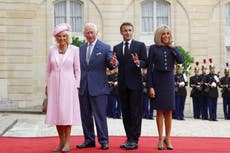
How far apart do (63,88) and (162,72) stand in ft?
5.70

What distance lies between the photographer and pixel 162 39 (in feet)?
32.4

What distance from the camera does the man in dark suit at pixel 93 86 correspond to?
383 inches

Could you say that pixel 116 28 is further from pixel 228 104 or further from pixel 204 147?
pixel 204 147

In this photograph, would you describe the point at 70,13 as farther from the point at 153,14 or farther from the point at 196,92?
the point at 196,92

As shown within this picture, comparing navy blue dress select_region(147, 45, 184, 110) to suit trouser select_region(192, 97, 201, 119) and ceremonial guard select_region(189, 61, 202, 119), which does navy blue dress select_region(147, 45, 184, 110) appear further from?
suit trouser select_region(192, 97, 201, 119)

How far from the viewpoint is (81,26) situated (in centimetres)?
2634

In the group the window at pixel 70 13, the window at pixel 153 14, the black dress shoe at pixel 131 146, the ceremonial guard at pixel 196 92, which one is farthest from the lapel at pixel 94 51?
the window at pixel 153 14

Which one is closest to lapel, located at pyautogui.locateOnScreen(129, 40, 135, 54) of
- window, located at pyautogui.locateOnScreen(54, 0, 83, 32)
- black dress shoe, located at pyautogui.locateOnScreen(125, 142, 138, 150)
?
black dress shoe, located at pyautogui.locateOnScreen(125, 142, 138, 150)

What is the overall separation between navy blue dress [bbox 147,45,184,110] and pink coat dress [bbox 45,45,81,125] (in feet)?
4.27

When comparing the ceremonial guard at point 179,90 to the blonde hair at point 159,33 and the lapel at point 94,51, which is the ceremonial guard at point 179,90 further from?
the lapel at point 94,51

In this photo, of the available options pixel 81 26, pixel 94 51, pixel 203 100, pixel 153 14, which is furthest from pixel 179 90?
pixel 94 51

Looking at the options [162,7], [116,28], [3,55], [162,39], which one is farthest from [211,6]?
[162,39]

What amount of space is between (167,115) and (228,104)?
1152cm

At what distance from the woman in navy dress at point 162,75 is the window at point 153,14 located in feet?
55.5
